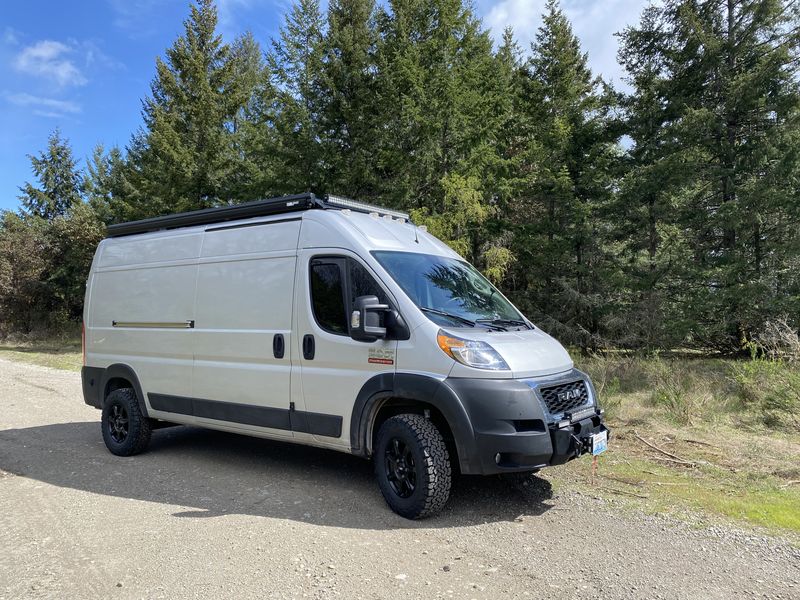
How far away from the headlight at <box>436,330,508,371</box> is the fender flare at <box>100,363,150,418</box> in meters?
4.18

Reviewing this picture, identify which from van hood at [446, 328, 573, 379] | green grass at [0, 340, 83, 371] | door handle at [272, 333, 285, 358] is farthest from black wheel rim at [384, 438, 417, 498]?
green grass at [0, 340, 83, 371]

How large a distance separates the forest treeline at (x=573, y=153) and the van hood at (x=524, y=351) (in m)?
12.4

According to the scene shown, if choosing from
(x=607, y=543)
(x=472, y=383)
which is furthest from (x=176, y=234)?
(x=607, y=543)

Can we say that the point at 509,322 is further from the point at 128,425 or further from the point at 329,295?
the point at 128,425

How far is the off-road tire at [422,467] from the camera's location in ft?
14.4

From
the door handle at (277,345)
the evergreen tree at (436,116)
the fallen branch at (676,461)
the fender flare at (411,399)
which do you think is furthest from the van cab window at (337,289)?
the evergreen tree at (436,116)

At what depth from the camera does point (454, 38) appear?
59.4 feet

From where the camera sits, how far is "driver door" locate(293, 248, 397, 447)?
4848 mm

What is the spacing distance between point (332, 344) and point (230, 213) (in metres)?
2.12

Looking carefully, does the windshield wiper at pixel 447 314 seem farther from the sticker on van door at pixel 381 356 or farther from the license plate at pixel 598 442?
the license plate at pixel 598 442

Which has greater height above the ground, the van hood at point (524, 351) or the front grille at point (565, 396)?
the van hood at point (524, 351)

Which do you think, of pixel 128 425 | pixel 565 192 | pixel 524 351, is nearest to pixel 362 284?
pixel 524 351

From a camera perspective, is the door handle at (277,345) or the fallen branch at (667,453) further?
the fallen branch at (667,453)

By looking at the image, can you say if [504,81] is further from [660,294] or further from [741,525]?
[741,525]
